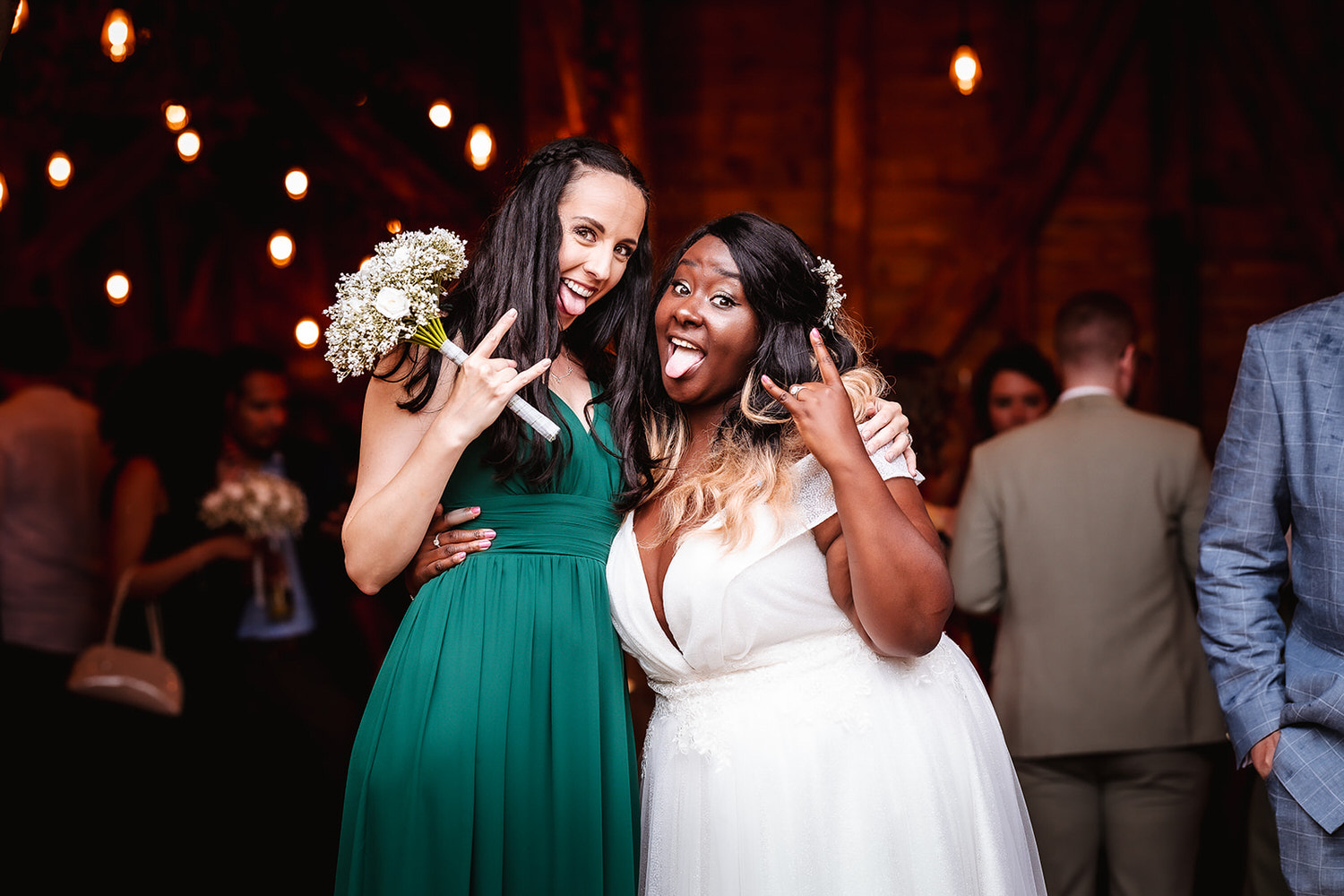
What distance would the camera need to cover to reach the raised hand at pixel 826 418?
210cm

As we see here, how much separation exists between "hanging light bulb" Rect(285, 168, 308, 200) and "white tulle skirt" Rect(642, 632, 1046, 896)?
5.03m

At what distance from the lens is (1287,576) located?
251 centimetres

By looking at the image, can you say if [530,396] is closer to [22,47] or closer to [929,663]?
[929,663]

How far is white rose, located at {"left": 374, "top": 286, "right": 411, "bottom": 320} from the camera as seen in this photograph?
7.21ft

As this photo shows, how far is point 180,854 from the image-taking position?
16.1 ft

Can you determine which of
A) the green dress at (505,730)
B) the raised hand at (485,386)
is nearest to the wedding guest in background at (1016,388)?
the green dress at (505,730)

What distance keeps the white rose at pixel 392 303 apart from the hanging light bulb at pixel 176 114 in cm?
459

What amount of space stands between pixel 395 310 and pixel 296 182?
474cm

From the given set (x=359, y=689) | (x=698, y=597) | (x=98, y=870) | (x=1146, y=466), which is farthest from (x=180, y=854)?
(x=1146, y=466)

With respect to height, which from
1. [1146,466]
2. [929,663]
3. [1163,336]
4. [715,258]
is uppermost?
[1163,336]

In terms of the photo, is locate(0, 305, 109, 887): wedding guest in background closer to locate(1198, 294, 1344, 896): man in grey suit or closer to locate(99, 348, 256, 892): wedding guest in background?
locate(99, 348, 256, 892): wedding guest in background

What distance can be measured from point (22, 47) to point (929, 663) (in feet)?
17.7

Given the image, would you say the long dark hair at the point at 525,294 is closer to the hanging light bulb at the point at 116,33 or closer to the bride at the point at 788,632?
the bride at the point at 788,632

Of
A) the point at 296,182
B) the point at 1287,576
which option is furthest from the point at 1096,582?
the point at 296,182
